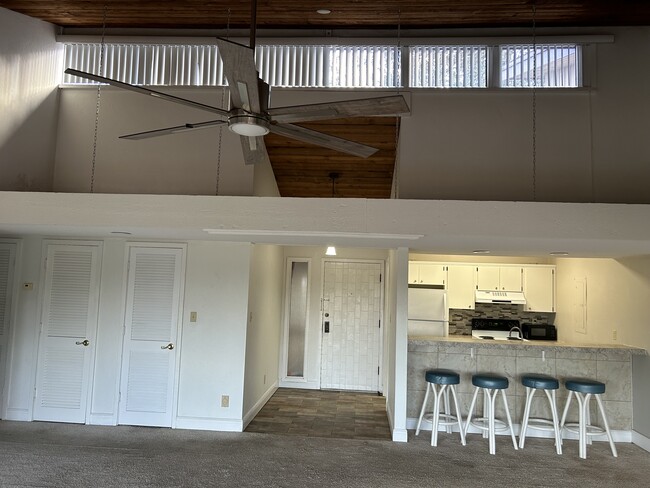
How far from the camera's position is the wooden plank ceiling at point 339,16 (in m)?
4.41

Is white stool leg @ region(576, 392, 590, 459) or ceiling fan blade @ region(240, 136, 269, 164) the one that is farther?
white stool leg @ region(576, 392, 590, 459)

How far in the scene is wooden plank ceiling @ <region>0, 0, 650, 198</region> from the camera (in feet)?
14.5

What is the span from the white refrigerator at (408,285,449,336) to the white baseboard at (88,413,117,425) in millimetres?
4123

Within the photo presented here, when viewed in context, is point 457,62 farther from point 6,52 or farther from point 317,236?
point 6,52

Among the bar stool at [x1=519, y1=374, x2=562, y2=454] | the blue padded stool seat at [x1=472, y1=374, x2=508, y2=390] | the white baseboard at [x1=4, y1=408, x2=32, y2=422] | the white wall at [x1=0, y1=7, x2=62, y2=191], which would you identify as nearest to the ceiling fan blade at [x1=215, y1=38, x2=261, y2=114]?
the white wall at [x1=0, y1=7, x2=62, y2=191]

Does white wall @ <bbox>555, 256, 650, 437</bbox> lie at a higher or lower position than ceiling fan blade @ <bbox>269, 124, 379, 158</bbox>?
lower

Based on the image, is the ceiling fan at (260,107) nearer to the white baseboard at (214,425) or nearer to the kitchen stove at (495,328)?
the white baseboard at (214,425)

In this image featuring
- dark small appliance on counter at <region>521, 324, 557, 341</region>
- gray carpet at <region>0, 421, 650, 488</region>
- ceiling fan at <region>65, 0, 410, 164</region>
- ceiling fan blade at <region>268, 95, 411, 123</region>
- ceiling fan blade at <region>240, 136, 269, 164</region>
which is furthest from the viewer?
dark small appliance on counter at <region>521, 324, 557, 341</region>

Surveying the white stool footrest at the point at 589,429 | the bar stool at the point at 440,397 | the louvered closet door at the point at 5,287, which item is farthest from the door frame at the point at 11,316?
the white stool footrest at the point at 589,429

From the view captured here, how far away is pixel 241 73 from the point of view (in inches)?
84.9

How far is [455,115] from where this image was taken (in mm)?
5090

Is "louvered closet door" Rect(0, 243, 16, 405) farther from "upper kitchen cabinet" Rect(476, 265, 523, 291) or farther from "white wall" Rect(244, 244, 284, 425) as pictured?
"upper kitchen cabinet" Rect(476, 265, 523, 291)

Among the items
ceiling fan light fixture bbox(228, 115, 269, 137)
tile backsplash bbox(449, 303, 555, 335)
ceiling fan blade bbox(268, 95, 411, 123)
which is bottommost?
tile backsplash bbox(449, 303, 555, 335)

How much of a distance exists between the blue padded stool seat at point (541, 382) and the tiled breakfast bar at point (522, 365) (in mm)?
379
